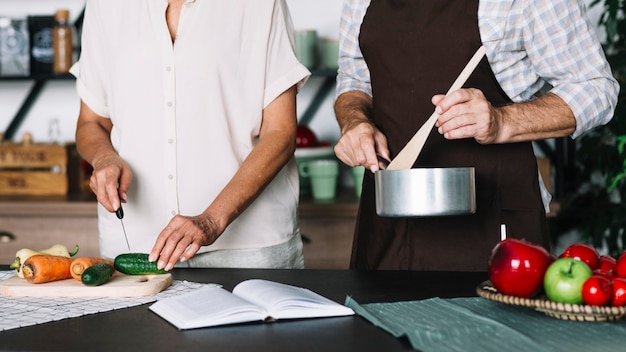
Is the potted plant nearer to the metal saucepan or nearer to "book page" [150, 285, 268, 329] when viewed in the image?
the metal saucepan

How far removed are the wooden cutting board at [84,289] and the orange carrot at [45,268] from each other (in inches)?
0.5

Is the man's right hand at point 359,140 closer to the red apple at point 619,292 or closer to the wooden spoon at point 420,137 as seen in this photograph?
the wooden spoon at point 420,137

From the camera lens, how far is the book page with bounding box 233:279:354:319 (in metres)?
1.42

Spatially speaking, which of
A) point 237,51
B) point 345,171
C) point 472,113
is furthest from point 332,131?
point 472,113

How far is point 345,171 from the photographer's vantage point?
369 centimetres

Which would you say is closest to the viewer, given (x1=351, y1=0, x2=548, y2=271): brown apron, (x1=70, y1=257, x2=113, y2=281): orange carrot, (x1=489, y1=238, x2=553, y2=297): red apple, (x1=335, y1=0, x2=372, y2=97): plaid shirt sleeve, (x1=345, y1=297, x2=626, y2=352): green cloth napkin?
(x1=345, y1=297, x2=626, y2=352): green cloth napkin

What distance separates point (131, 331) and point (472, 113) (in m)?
0.78

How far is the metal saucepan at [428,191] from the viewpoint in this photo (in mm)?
1553

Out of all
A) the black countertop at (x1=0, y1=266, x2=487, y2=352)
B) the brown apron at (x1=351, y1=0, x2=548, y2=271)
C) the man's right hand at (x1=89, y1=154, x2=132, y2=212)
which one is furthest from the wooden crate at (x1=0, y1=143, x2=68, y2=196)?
the black countertop at (x1=0, y1=266, x2=487, y2=352)

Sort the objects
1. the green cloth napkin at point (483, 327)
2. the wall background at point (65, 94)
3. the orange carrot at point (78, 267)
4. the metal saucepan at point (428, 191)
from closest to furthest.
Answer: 1. the green cloth napkin at point (483, 327)
2. the metal saucepan at point (428, 191)
3. the orange carrot at point (78, 267)
4. the wall background at point (65, 94)

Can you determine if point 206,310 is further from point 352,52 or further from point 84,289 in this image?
point 352,52

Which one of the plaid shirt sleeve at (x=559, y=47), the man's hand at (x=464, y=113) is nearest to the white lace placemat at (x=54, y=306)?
the man's hand at (x=464, y=113)

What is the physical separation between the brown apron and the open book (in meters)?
0.57

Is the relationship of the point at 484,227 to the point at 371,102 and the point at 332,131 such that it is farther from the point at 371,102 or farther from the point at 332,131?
the point at 332,131
